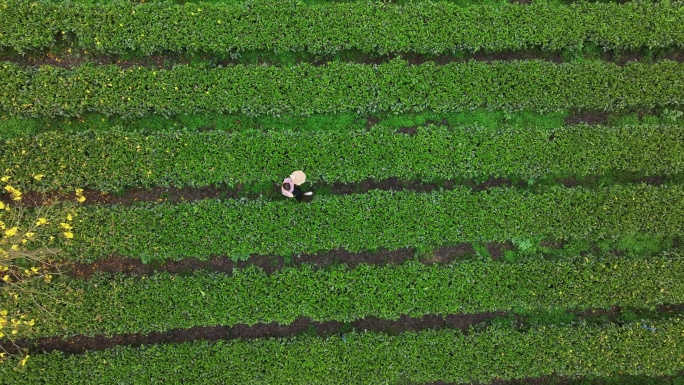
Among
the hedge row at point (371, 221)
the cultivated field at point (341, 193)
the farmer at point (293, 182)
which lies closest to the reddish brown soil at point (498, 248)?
the cultivated field at point (341, 193)

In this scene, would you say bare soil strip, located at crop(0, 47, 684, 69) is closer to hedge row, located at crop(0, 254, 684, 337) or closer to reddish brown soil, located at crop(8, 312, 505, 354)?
hedge row, located at crop(0, 254, 684, 337)

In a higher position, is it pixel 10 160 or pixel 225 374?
pixel 10 160

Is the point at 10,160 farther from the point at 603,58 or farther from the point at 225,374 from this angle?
the point at 603,58

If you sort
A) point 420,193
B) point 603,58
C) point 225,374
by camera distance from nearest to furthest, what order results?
1. point 225,374
2. point 420,193
3. point 603,58

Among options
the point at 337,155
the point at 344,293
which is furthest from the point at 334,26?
the point at 344,293

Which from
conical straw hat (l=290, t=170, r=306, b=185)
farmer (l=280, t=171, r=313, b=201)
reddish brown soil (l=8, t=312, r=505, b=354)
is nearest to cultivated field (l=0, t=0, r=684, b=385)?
reddish brown soil (l=8, t=312, r=505, b=354)

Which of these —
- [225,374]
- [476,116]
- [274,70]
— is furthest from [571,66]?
[225,374]

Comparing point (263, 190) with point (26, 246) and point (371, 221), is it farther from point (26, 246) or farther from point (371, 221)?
point (26, 246)

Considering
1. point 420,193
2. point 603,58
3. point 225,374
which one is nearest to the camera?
point 225,374
